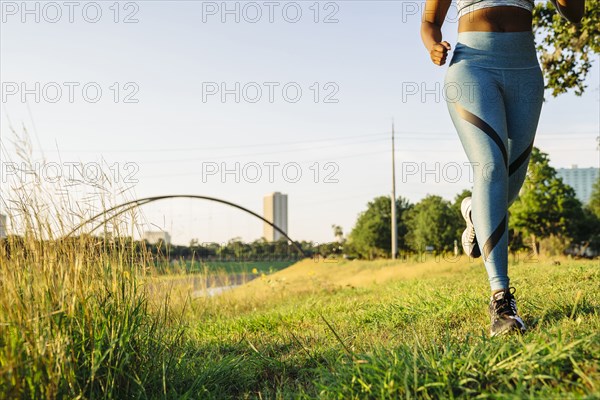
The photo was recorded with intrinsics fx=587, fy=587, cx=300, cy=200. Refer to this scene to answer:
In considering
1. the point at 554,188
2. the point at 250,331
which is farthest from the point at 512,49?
the point at 554,188

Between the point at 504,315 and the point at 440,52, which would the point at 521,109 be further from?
the point at 504,315

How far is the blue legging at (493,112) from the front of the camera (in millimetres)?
3043

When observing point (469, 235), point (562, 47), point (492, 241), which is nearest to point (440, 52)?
point (492, 241)

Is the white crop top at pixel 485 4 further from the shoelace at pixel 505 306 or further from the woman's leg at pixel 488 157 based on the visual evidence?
the shoelace at pixel 505 306

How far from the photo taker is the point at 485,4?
3133mm

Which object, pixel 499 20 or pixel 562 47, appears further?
pixel 562 47

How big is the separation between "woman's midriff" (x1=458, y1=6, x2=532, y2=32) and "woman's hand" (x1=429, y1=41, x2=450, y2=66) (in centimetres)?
19

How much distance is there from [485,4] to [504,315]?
163cm

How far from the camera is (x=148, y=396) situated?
264cm

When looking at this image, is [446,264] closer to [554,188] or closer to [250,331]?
[250,331]

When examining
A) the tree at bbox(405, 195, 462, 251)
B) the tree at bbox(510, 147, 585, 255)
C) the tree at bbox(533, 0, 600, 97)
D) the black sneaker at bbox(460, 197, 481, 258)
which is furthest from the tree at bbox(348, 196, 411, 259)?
the black sneaker at bbox(460, 197, 481, 258)

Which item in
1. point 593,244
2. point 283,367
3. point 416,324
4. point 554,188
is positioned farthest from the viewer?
point 593,244

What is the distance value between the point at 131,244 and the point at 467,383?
1.91 m

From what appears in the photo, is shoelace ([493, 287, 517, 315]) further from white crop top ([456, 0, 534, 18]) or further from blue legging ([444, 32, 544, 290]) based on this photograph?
white crop top ([456, 0, 534, 18])
